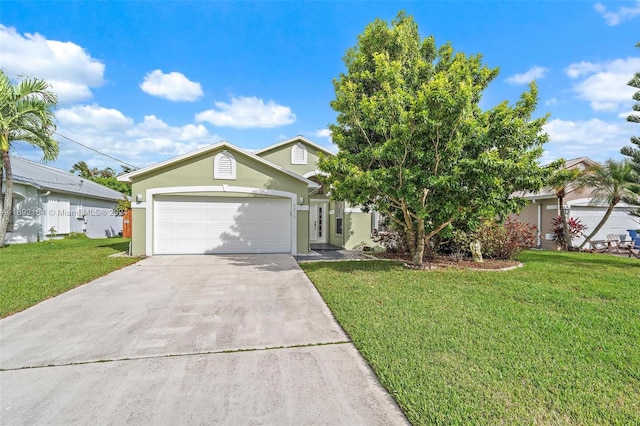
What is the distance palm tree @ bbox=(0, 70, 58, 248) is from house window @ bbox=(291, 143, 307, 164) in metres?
9.98

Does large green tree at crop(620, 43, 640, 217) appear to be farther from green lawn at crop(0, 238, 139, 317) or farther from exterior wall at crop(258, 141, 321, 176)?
green lawn at crop(0, 238, 139, 317)

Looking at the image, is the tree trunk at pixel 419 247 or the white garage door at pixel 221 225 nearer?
the tree trunk at pixel 419 247

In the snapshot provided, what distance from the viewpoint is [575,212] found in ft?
51.6

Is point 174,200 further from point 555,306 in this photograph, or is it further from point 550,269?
point 550,269

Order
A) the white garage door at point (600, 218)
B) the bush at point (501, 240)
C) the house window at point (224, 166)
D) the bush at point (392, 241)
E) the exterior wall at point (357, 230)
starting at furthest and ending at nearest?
the white garage door at point (600, 218), the exterior wall at point (357, 230), the house window at point (224, 166), the bush at point (392, 241), the bush at point (501, 240)

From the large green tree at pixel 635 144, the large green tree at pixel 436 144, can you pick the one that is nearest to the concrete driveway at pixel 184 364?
the large green tree at pixel 436 144

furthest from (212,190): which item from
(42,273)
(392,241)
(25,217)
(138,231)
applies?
(25,217)

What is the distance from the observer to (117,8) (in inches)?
427

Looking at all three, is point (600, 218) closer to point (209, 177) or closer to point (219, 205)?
point (219, 205)

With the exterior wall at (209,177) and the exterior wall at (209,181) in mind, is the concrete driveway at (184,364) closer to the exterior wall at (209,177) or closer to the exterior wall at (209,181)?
the exterior wall at (209,181)

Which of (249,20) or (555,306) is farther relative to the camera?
(249,20)

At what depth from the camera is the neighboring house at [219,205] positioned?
1123cm

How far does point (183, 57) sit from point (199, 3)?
4045 millimetres

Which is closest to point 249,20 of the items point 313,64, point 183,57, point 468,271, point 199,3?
point 199,3
